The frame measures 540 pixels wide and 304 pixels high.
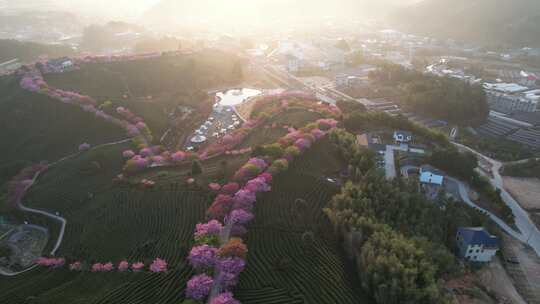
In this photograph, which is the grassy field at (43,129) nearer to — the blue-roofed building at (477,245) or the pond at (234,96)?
the pond at (234,96)

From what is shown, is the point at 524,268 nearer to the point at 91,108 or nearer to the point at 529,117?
the point at 529,117

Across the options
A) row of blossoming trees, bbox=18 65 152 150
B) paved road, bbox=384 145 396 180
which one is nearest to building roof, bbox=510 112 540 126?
paved road, bbox=384 145 396 180

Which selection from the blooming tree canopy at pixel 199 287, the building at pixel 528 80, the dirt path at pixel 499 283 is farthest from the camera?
the building at pixel 528 80

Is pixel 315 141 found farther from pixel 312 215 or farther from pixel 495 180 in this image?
pixel 495 180

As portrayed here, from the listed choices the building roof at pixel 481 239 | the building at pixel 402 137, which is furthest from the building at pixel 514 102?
the building roof at pixel 481 239

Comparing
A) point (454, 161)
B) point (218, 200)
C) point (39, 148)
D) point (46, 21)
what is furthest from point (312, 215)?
point (46, 21)

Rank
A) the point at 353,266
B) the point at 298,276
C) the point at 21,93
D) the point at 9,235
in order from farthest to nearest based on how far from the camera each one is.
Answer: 1. the point at 21,93
2. the point at 9,235
3. the point at 353,266
4. the point at 298,276

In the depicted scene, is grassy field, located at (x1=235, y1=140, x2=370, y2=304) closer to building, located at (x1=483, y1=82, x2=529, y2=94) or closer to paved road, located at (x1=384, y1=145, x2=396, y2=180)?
paved road, located at (x1=384, y1=145, x2=396, y2=180)
